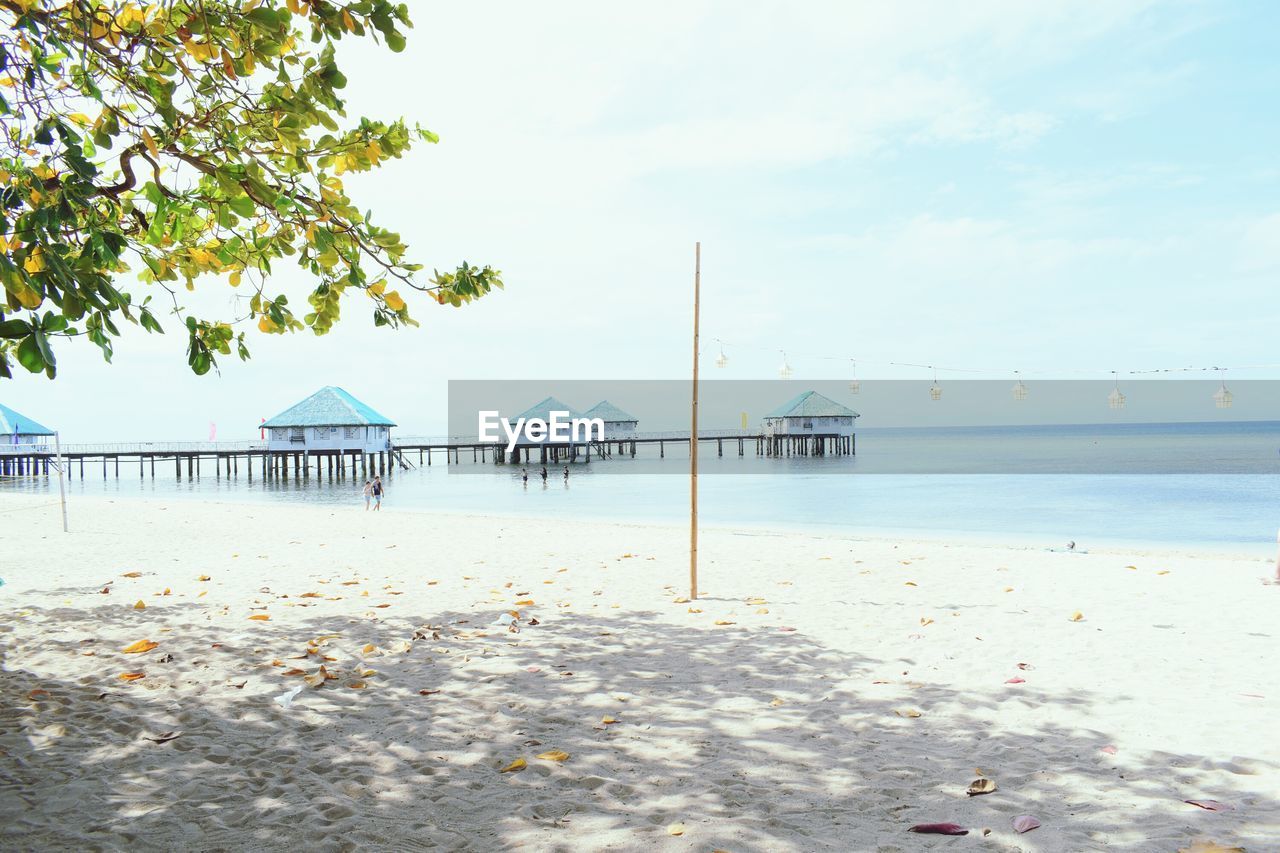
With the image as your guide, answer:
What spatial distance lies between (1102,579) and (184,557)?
39.4ft

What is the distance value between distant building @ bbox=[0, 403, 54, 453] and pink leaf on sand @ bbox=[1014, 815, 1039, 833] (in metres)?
67.9

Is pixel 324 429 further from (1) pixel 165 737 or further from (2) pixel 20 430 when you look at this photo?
(1) pixel 165 737

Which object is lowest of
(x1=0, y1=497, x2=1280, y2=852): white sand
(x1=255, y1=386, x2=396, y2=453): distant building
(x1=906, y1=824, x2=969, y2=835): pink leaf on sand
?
(x1=0, y1=497, x2=1280, y2=852): white sand

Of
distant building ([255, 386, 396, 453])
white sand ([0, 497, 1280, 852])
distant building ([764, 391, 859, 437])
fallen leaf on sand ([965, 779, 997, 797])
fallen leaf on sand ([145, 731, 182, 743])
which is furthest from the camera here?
distant building ([764, 391, 859, 437])

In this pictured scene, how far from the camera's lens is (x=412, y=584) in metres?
8.91

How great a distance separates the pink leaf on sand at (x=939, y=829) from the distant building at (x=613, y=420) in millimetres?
71193

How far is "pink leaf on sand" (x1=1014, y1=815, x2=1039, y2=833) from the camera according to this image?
10.0ft

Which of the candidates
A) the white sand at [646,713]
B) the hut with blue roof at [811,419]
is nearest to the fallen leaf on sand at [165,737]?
the white sand at [646,713]

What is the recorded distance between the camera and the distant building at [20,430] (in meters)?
55.2

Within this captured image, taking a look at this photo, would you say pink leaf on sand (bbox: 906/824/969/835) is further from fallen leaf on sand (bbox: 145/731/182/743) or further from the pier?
the pier

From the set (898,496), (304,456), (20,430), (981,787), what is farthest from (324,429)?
(981,787)

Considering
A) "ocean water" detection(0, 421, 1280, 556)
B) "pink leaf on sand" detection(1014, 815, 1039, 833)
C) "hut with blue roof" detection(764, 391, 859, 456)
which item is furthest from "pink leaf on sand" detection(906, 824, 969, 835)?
"hut with blue roof" detection(764, 391, 859, 456)

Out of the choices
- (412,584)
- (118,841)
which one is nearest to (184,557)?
(412,584)

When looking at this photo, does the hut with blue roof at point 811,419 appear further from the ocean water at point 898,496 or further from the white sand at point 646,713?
the white sand at point 646,713
